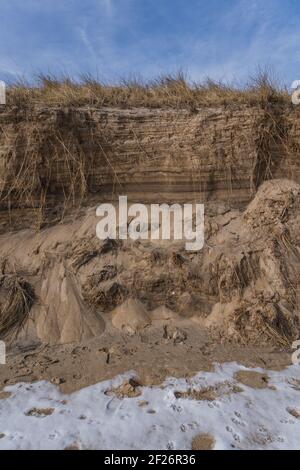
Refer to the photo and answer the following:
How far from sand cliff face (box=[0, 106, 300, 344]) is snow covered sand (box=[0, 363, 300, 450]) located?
0.90 meters

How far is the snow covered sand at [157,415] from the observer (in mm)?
2760

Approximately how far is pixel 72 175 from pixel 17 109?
1.01 metres

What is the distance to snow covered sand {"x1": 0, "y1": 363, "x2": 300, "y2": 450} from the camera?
2.76m

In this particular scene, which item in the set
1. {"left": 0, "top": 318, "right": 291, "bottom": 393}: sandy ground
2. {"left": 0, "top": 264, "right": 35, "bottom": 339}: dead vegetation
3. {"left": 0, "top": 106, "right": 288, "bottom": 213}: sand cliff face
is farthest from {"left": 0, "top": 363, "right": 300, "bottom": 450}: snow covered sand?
{"left": 0, "top": 106, "right": 288, "bottom": 213}: sand cliff face

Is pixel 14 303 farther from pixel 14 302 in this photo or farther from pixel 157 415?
pixel 157 415

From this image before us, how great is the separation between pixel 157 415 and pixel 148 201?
9.27 ft

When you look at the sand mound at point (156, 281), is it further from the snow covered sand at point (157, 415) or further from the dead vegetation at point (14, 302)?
the snow covered sand at point (157, 415)

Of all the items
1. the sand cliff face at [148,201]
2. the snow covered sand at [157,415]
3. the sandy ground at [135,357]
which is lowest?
the snow covered sand at [157,415]

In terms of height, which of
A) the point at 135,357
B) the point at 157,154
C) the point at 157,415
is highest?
the point at 157,154

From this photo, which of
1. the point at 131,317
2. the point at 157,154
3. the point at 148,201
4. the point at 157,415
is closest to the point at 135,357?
the point at 131,317

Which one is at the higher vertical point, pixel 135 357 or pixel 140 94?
pixel 140 94

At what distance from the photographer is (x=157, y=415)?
10.0 feet

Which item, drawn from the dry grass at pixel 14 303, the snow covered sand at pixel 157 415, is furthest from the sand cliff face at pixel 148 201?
the snow covered sand at pixel 157 415

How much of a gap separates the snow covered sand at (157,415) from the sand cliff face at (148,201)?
2.97ft
